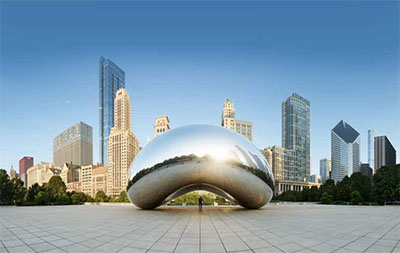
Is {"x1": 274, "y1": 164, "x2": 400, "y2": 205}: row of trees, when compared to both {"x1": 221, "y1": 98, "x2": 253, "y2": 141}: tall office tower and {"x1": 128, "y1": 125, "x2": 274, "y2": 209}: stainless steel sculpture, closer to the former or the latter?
{"x1": 128, "y1": 125, "x2": 274, "y2": 209}: stainless steel sculpture

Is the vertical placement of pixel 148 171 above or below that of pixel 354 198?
above

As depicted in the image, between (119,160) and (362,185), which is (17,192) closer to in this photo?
(362,185)

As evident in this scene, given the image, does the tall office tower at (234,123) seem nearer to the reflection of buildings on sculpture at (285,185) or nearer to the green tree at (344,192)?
the reflection of buildings on sculpture at (285,185)

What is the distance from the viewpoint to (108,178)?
144250 mm

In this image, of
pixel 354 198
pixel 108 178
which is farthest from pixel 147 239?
pixel 108 178

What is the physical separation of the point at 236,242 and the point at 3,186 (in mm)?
48964

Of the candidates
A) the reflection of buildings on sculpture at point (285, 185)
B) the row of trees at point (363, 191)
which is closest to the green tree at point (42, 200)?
the row of trees at point (363, 191)

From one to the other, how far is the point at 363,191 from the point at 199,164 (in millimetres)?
43337

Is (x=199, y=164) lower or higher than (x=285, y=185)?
higher

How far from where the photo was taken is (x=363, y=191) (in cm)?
4491

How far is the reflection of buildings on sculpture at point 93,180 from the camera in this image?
149750mm

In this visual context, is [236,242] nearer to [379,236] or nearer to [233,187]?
[379,236]

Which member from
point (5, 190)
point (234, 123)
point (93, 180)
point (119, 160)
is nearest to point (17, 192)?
point (5, 190)

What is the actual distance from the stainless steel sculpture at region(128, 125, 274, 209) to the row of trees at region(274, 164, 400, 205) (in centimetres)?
2910
